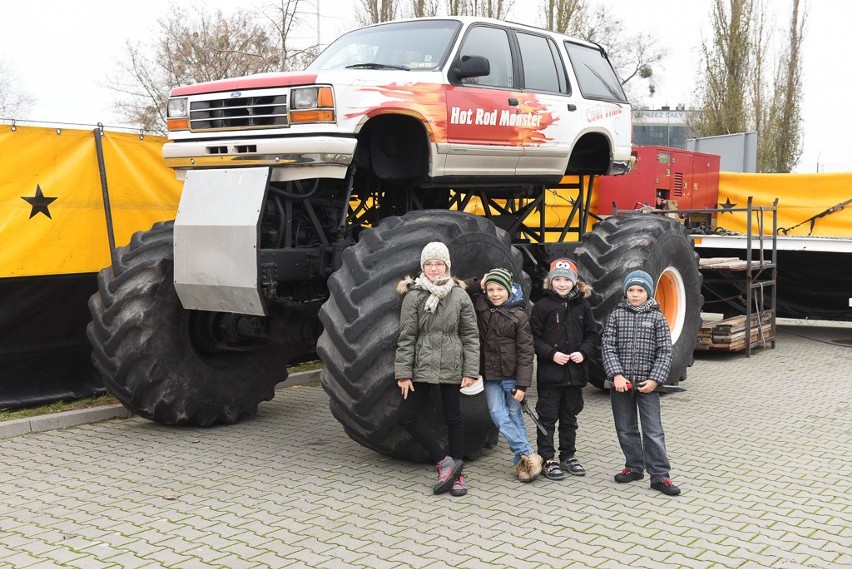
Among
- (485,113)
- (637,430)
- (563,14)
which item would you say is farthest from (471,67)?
(563,14)

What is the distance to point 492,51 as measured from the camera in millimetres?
7871

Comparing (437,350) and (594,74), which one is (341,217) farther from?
(594,74)

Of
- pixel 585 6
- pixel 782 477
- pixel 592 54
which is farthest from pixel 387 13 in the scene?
pixel 782 477

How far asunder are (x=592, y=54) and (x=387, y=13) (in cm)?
1348

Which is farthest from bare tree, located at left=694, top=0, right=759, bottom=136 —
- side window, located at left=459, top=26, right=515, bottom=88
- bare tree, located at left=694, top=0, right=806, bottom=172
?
side window, located at left=459, top=26, right=515, bottom=88

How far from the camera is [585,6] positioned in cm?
2806

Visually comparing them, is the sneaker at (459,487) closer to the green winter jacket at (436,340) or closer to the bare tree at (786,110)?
the green winter jacket at (436,340)

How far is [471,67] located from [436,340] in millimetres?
2274

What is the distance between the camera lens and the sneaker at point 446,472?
19.5 feet

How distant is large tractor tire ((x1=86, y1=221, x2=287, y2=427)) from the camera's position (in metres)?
7.11

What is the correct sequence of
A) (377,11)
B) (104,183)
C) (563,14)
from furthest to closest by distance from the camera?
(563,14) → (377,11) → (104,183)

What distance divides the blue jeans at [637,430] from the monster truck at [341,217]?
91 centimetres

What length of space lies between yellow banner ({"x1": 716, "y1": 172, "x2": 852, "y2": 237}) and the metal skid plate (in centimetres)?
970

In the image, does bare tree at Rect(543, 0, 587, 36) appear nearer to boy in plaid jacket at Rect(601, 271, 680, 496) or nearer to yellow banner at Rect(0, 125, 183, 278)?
yellow banner at Rect(0, 125, 183, 278)
